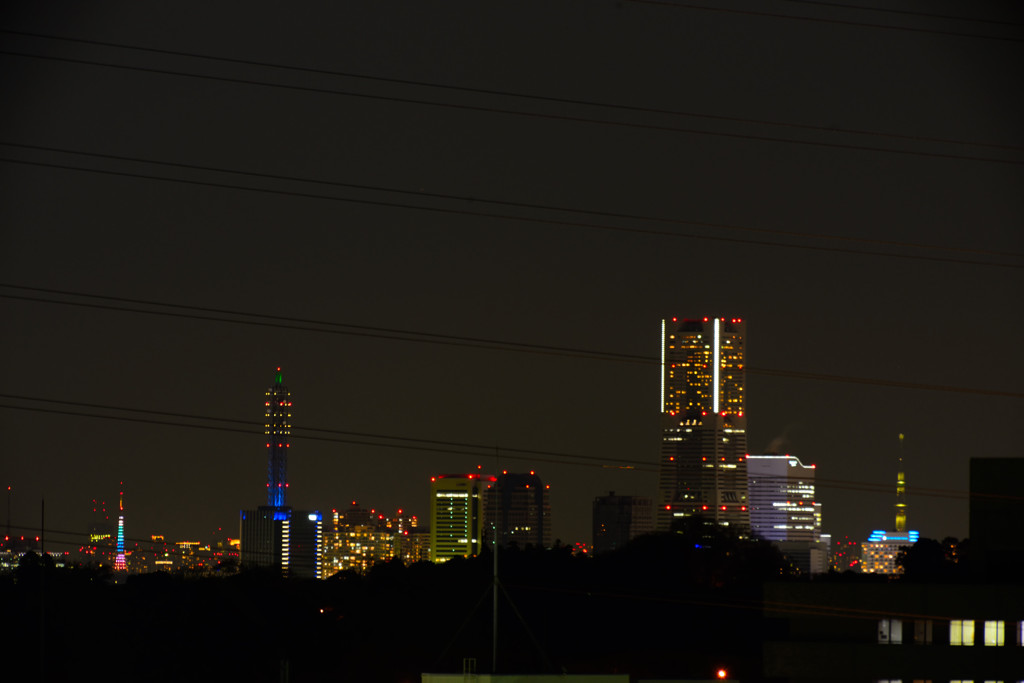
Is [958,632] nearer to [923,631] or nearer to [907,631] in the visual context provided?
[923,631]

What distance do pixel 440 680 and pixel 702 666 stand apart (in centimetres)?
6222

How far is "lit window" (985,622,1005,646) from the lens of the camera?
61.7m

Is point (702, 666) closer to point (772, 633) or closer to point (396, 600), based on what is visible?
point (772, 633)

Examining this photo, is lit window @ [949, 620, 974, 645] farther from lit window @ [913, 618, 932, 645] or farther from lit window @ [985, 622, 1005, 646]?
lit window @ [913, 618, 932, 645]

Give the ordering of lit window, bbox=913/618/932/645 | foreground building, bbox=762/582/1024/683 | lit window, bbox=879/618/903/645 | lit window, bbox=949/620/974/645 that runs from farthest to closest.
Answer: lit window, bbox=879/618/903/645 → lit window, bbox=913/618/932/645 → lit window, bbox=949/620/974/645 → foreground building, bbox=762/582/1024/683

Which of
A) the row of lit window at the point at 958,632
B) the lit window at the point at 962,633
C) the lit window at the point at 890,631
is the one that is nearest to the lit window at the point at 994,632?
the row of lit window at the point at 958,632

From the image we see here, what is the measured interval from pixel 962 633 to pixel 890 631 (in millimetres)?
3118

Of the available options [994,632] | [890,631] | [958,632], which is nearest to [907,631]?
[890,631]

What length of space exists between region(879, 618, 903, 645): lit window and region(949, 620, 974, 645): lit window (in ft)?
7.38

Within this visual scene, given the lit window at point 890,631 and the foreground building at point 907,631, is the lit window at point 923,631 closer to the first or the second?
Result: the foreground building at point 907,631

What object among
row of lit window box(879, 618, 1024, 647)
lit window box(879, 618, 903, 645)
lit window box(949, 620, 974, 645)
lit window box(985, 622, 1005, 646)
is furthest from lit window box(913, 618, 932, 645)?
lit window box(985, 622, 1005, 646)

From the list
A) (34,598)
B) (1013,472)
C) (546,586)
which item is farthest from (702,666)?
(34,598)

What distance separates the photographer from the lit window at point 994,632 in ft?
202

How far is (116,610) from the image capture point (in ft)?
301
